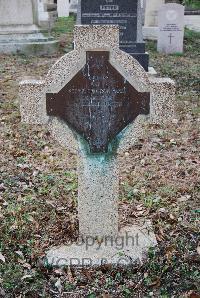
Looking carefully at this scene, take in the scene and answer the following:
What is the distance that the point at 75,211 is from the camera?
418cm

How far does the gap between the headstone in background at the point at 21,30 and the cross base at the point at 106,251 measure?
7701mm

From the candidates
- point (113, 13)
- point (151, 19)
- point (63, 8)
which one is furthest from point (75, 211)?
point (63, 8)

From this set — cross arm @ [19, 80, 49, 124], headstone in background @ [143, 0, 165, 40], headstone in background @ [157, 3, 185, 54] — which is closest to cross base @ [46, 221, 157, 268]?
cross arm @ [19, 80, 49, 124]

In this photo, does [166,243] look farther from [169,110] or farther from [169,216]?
[169,110]

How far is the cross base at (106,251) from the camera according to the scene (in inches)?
137

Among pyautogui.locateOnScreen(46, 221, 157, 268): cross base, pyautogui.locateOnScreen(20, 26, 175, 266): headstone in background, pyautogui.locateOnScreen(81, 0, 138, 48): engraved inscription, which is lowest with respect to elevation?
pyautogui.locateOnScreen(46, 221, 157, 268): cross base

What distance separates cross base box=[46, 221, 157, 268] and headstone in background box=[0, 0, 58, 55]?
7.70 metres

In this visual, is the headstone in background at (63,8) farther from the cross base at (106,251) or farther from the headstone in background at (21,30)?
the cross base at (106,251)

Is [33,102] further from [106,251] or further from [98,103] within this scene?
[106,251]

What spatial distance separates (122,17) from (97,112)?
5707 millimetres

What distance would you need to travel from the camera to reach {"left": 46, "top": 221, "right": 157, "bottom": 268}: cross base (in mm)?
3488

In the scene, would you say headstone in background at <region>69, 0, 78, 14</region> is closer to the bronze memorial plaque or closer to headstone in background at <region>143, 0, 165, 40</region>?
headstone in background at <region>143, 0, 165, 40</region>

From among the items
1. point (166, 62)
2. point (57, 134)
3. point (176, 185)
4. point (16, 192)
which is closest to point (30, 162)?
point (16, 192)

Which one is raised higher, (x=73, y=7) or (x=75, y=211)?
(x=73, y=7)
